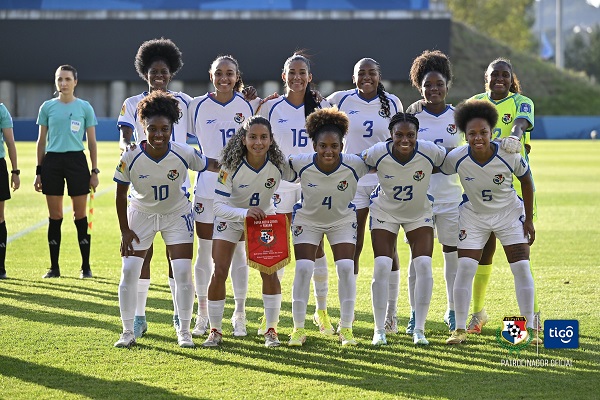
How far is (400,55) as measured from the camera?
158 feet

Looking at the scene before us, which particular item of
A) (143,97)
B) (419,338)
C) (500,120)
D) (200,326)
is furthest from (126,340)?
(500,120)

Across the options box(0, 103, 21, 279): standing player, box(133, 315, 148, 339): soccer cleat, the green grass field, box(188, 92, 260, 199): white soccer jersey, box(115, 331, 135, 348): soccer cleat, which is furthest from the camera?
box(0, 103, 21, 279): standing player

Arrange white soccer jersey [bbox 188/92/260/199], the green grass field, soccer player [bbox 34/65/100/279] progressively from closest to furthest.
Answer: the green grass field, white soccer jersey [bbox 188/92/260/199], soccer player [bbox 34/65/100/279]

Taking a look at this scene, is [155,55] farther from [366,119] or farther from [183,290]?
[183,290]

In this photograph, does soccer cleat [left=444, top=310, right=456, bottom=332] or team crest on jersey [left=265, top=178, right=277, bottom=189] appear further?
soccer cleat [left=444, top=310, right=456, bottom=332]

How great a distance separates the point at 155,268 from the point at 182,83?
128 feet

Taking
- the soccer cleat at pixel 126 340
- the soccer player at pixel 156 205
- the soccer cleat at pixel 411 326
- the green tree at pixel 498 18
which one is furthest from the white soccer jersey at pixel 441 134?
the green tree at pixel 498 18

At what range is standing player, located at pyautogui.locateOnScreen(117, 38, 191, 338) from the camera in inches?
276

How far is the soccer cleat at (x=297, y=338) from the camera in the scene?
6617 mm

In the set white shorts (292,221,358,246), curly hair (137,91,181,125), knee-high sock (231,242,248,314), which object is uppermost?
curly hair (137,91,181,125)

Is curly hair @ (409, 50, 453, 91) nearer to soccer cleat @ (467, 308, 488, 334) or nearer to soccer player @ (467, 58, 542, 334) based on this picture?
soccer player @ (467, 58, 542, 334)

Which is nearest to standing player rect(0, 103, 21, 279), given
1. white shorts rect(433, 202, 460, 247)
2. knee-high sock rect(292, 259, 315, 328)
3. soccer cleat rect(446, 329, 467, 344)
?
knee-high sock rect(292, 259, 315, 328)

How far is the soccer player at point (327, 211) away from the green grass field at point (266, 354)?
0.92ft

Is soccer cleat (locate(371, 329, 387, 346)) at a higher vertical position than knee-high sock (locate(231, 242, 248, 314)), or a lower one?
lower
